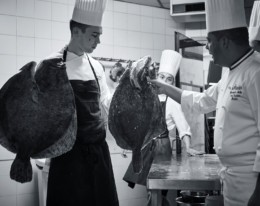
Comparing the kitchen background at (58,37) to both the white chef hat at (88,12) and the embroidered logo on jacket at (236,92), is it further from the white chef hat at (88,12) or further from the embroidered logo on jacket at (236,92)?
the embroidered logo on jacket at (236,92)

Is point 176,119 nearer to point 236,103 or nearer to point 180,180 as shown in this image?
point 180,180

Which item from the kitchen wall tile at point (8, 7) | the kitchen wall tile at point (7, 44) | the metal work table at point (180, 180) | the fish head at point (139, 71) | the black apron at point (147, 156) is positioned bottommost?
the black apron at point (147, 156)

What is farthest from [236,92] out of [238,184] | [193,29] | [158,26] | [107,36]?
[193,29]

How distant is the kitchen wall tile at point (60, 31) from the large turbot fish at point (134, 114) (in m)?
3.61

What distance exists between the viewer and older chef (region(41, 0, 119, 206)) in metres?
2.20

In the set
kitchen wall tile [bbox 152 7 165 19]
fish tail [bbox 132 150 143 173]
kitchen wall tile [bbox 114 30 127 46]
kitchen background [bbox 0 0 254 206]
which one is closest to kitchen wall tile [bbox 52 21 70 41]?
kitchen background [bbox 0 0 254 206]

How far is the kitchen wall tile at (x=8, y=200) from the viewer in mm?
4637

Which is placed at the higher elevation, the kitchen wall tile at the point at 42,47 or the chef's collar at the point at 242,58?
the kitchen wall tile at the point at 42,47

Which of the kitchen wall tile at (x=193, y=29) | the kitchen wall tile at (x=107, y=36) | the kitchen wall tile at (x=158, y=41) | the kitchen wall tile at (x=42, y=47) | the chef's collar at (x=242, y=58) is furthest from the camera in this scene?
the kitchen wall tile at (x=193, y=29)

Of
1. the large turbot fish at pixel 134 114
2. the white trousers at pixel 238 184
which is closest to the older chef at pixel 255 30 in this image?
the white trousers at pixel 238 184

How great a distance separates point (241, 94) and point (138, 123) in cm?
53

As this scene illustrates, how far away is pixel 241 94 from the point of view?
193 centimetres

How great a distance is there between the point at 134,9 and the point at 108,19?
1.72ft

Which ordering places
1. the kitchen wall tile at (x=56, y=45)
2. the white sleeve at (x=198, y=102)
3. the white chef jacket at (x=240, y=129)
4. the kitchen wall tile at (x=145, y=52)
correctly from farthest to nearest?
the kitchen wall tile at (x=145, y=52)
the kitchen wall tile at (x=56, y=45)
the white sleeve at (x=198, y=102)
the white chef jacket at (x=240, y=129)
